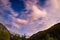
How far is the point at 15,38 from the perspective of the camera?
→ 114500 mm

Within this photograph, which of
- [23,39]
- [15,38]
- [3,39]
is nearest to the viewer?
[3,39]

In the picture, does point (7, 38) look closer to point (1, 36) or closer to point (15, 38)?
point (1, 36)

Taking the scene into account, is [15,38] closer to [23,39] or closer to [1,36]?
[23,39]

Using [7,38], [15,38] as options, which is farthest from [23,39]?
[7,38]

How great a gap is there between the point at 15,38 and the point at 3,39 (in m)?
32.0

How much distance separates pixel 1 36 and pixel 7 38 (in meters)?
4.16

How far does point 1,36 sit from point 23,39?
43996 mm

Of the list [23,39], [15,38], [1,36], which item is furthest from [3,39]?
[23,39]

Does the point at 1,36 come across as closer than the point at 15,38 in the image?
Yes

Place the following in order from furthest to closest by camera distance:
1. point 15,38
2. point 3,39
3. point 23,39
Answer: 1. point 23,39
2. point 15,38
3. point 3,39

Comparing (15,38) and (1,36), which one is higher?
(15,38)

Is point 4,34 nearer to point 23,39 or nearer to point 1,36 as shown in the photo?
point 1,36

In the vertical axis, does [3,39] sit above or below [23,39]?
below

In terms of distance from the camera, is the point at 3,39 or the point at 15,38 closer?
the point at 3,39
